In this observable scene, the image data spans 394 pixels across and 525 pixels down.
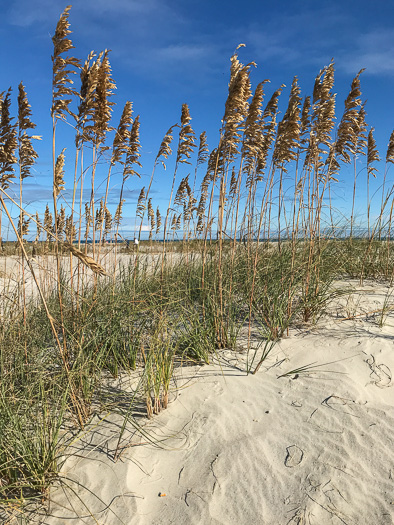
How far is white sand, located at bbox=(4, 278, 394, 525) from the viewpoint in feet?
7.02

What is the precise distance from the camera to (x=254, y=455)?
8.26 ft

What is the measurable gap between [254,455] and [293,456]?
0.27 meters

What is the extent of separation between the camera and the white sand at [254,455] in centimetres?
214

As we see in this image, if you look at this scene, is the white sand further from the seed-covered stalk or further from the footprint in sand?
the seed-covered stalk

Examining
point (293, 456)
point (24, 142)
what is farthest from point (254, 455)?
point (24, 142)

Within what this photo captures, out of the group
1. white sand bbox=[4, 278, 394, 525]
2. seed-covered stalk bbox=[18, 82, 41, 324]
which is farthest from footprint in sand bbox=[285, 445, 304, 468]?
seed-covered stalk bbox=[18, 82, 41, 324]

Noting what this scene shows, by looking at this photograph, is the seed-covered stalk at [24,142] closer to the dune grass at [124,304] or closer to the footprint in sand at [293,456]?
the dune grass at [124,304]

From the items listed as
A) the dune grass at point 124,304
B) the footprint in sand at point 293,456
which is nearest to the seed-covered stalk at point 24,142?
the dune grass at point 124,304

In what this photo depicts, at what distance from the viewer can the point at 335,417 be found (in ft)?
9.08

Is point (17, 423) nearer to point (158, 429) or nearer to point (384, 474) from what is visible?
point (158, 429)

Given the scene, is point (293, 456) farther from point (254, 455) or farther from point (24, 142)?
point (24, 142)

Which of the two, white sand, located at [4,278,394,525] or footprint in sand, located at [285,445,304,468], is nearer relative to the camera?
white sand, located at [4,278,394,525]

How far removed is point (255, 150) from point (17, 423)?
327 centimetres

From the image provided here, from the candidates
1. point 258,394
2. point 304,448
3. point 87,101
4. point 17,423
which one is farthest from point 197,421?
point 87,101
